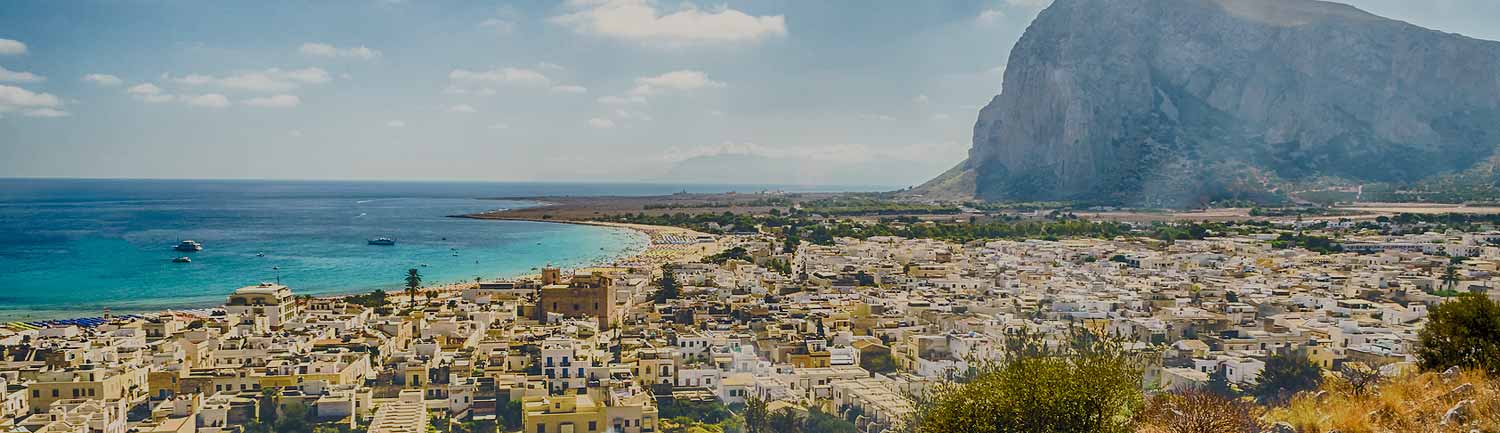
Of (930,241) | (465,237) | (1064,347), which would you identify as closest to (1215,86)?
(930,241)

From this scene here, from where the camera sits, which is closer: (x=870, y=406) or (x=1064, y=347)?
(x=870, y=406)

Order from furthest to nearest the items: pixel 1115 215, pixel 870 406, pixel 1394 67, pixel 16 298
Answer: pixel 1394 67, pixel 1115 215, pixel 16 298, pixel 870 406

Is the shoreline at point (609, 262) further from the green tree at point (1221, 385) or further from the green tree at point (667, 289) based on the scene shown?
the green tree at point (1221, 385)

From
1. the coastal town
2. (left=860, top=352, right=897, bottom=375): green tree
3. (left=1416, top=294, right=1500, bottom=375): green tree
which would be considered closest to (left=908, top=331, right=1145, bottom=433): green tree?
(left=1416, top=294, right=1500, bottom=375): green tree

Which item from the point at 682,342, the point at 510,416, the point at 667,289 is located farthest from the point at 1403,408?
the point at 667,289

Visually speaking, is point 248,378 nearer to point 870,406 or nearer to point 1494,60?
Answer: point 870,406

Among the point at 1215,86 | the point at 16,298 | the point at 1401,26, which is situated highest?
the point at 1401,26

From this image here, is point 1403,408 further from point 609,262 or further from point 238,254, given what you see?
point 238,254
